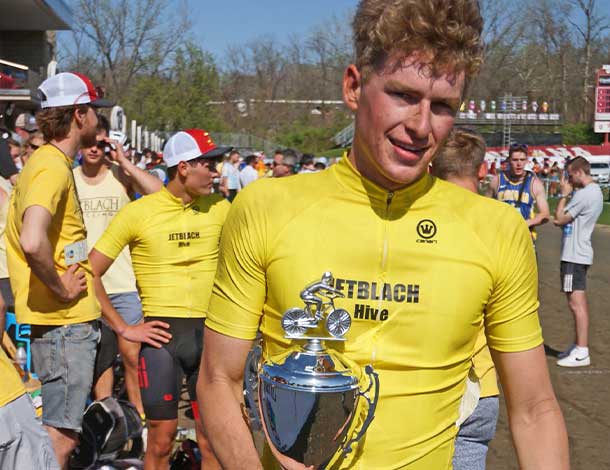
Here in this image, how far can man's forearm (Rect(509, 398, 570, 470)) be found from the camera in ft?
6.59

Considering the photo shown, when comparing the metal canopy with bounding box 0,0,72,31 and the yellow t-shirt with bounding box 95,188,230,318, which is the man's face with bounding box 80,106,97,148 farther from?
the metal canopy with bounding box 0,0,72,31

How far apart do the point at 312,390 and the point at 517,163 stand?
8.13 m

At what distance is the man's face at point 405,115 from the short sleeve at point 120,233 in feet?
11.5

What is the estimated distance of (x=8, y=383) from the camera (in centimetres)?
324

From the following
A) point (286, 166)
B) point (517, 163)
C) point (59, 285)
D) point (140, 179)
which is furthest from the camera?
point (286, 166)

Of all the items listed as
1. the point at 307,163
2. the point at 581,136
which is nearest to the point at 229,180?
the point at 307,163

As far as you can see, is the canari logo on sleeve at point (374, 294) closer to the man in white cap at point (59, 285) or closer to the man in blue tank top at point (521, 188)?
the man in white cap at point (59, 285)

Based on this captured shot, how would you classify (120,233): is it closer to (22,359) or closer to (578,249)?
(22,359)

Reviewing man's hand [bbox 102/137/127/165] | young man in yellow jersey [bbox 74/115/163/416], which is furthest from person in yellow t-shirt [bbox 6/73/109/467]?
man's hand [bbox 102/137/127/165]

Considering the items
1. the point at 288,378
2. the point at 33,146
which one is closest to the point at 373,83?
the point at 288,378

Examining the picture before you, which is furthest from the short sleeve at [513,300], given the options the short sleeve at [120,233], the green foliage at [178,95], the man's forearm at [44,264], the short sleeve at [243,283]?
the green foliage at [178,95]

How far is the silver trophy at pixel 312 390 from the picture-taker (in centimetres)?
178

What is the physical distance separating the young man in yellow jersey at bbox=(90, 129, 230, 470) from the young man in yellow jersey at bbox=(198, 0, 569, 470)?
3125mm

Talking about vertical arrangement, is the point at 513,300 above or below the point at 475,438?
above
